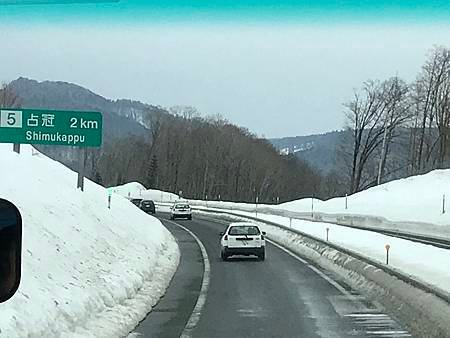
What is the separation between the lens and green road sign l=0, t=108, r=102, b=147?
15.5 m

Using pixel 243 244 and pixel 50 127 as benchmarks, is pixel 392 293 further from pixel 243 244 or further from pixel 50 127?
pixel 243 244

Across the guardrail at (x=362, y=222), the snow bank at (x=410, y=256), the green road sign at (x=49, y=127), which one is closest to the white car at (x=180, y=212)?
the guardrail at (x=362, y=222)

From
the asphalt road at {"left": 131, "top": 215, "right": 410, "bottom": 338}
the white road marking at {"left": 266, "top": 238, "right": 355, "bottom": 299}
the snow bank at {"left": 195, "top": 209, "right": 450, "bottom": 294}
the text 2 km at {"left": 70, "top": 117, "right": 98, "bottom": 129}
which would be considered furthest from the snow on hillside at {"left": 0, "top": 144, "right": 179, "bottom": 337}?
the snow bank at {"left": 195, "top": 209, "right": 450, "bottom": 294}

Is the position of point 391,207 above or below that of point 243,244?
above

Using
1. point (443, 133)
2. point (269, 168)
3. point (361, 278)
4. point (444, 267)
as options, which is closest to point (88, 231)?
point (361, 278)

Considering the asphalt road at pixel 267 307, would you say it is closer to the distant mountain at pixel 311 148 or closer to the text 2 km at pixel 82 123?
the text 2 km at pixel 82 123

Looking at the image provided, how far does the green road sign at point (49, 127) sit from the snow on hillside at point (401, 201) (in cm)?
3981

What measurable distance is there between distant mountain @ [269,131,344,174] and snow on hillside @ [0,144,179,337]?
89.0 meters

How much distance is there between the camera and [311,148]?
458ft

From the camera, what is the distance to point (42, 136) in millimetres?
16250

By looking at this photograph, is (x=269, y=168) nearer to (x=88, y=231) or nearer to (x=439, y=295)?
(x=88, y=231)

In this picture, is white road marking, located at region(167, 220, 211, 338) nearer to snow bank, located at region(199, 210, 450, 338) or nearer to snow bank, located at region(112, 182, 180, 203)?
snow bank, located at region(199, 210, 450, 338)

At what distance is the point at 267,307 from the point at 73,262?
13.6 feet

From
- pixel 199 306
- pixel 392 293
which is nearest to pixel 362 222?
pixel 392 293
